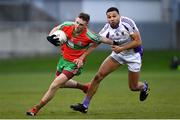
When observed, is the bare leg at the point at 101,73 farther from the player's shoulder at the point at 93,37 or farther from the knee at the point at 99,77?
the player's shoulder at the point at 93,37

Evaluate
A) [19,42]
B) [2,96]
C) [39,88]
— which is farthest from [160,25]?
[2,96]

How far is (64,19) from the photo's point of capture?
4566 cm

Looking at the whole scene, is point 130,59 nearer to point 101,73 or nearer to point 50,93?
point 101,73

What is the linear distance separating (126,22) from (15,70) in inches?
980

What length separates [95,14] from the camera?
1848 inches

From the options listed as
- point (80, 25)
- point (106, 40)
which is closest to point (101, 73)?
point (106, 40)

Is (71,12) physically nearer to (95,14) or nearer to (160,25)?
(95,14)

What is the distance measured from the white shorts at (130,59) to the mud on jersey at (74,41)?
3.13ft

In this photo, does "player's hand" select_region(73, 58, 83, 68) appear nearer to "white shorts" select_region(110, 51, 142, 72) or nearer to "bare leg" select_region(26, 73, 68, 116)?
"bare leg" select_region(26, 73, 68, 116)

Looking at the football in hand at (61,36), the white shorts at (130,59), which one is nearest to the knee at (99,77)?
the white shorts at (130,59)

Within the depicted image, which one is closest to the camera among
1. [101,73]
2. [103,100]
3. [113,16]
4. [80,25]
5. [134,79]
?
[80,25]

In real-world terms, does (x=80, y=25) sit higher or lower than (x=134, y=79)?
higher

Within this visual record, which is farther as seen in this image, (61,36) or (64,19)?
(64,19)

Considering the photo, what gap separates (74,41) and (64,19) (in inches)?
1130
